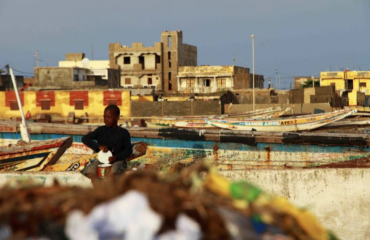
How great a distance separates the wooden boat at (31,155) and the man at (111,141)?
565cm

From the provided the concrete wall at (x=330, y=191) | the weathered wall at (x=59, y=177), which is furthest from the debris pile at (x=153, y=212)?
the weathered wall at (x=59, y=177)

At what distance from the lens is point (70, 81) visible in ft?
202

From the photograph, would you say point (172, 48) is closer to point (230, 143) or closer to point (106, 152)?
point (230, 143)

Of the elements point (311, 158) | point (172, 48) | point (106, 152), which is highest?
point (172, 48)

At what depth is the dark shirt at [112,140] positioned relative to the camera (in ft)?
26.3

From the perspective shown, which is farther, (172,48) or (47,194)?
(172,48)

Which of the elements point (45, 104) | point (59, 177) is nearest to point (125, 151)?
point (59, 177)

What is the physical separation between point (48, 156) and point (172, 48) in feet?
256

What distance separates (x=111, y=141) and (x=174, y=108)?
33.5 metres

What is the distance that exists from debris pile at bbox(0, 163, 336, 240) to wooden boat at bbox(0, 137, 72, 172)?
1077cm

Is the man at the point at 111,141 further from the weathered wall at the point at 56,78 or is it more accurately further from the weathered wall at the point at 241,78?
the weathered wall at the point at 241,78

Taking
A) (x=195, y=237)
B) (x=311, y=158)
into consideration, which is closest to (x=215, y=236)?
(x=195, y=237)

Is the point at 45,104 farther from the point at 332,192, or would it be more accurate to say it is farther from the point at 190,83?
the point at 190,83

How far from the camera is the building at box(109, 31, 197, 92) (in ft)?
288
